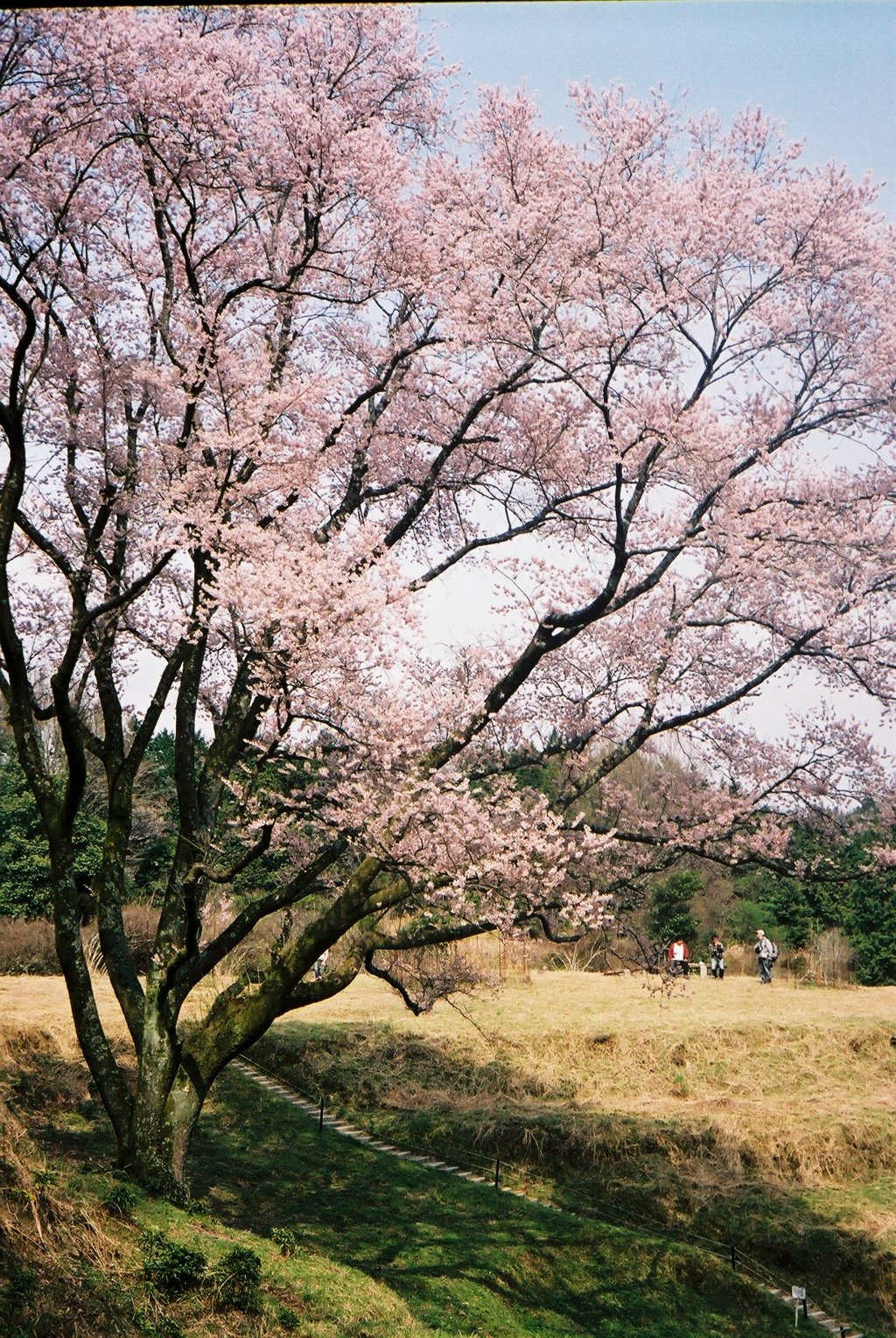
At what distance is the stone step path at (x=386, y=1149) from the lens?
11.4 meters

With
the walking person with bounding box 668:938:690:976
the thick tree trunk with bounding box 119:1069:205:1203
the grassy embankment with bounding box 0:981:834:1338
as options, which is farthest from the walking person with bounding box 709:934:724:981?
the thick tree trunk with bounding box 119:1069:205:1203

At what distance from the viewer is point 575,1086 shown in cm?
1802

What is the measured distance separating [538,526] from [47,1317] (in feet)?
28.1

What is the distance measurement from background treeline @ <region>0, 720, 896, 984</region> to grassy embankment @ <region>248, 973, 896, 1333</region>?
Result: 128 inches

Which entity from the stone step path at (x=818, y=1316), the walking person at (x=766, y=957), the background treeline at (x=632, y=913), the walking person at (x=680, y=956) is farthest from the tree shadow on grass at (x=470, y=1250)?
the walking person at (x=766, y=957)

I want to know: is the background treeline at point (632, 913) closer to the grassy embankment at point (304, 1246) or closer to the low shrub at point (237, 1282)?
the grassy embankment at point (304, 1246)

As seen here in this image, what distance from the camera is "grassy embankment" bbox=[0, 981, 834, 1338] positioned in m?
7.31

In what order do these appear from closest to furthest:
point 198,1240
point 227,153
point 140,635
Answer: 1. point 198,1240
2. point 227,153
3. point 140,635

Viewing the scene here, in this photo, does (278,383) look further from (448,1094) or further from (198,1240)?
(448,1094)

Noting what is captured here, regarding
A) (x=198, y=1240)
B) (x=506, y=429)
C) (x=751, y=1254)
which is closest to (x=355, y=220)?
(x=506, y=429)

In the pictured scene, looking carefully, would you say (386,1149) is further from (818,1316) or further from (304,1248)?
(818,1316)

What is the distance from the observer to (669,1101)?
57.2ft

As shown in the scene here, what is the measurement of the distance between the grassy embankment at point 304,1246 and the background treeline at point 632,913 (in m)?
7.67

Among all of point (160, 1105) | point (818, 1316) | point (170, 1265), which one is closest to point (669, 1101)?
point (818, 1316)
